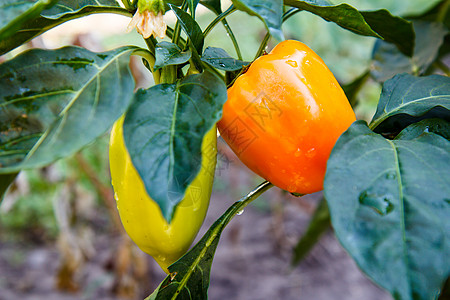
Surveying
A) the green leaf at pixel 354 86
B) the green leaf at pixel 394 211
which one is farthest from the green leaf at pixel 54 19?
the green leaf at pixel 354 86

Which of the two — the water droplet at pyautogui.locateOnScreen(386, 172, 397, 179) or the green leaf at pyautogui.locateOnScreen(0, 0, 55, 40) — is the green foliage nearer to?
the green leaf at pyautogui.locateOnScreen(0, 0, 55, 40)

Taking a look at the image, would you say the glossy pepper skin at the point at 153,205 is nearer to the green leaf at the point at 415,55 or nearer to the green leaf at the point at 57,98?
the green leaf at the point at 57,98

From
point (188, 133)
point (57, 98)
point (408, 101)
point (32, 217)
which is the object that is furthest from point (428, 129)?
point (32, 217)

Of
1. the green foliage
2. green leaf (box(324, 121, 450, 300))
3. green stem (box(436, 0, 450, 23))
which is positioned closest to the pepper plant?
green leaf (box(324, 121, 450, 300))

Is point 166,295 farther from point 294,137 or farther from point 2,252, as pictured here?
point 2,252

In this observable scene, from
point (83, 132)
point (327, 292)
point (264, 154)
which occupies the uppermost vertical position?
point (83, 132)

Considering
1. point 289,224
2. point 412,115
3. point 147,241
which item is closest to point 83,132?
point 147,241
